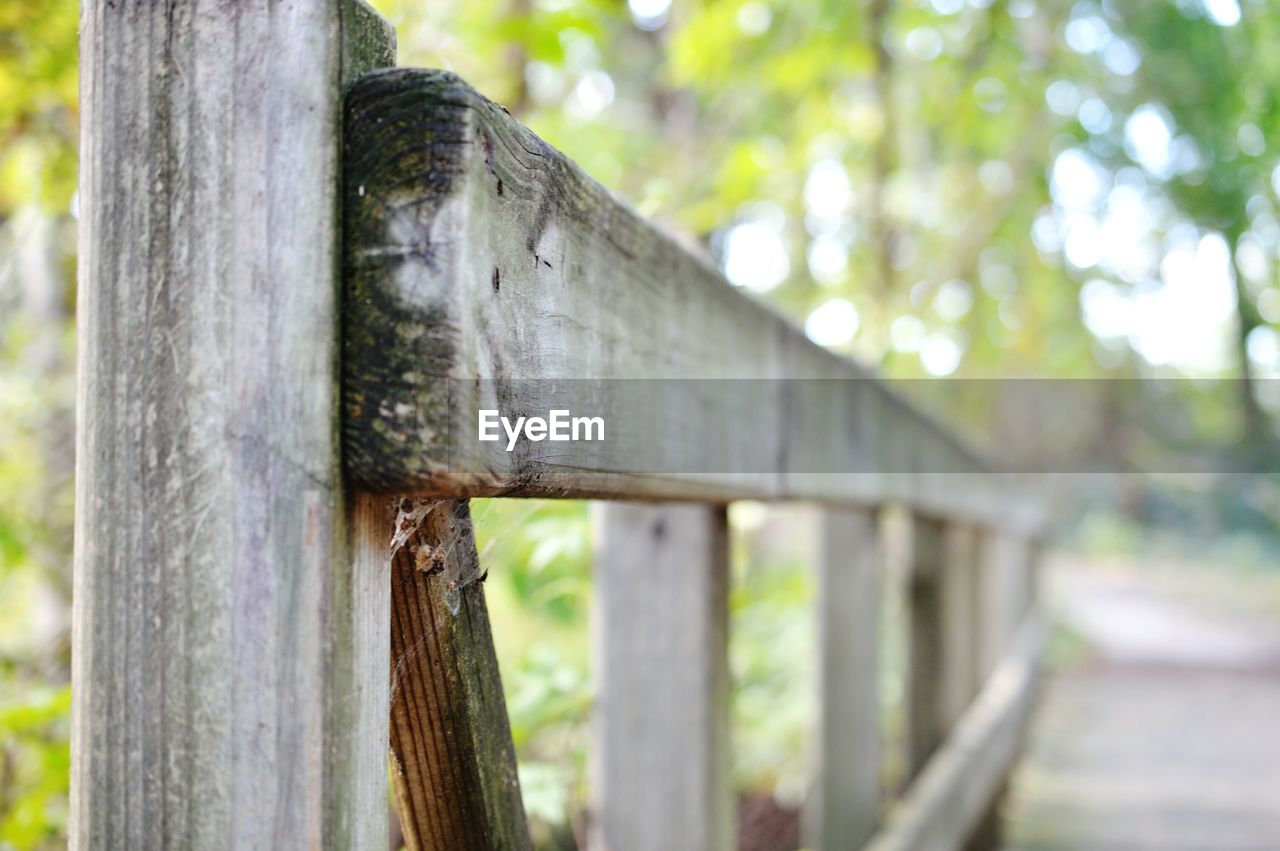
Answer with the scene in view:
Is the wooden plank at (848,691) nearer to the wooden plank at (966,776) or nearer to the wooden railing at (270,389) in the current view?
the wooden plank at (966,776)

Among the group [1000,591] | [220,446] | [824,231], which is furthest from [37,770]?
[824,231]

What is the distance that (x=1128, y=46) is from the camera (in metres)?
4.93

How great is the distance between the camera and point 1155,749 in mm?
5582

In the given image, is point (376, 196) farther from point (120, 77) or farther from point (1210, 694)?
point (1210, 694)

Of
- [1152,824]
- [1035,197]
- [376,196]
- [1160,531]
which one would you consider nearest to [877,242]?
[1035,197]

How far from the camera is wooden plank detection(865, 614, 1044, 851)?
2.38 meters

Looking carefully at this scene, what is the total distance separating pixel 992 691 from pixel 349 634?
4295mm

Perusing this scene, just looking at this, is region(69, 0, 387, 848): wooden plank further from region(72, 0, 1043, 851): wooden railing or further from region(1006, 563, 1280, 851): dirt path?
region(1006, 563, 1280, 851): dirt path

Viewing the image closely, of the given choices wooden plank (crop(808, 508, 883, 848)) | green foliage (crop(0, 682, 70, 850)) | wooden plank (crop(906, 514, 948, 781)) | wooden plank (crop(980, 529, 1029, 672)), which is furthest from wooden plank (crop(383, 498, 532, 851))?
wooden plank (crop(980, 529, 1029, 672))

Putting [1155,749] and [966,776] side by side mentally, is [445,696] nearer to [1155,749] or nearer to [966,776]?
[966,776]

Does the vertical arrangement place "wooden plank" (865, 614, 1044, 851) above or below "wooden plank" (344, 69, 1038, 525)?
below

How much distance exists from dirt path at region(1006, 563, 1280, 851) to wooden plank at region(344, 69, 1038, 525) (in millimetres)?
3429

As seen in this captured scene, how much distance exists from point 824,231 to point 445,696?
552 cm

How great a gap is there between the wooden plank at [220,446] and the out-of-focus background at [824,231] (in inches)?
9.3
